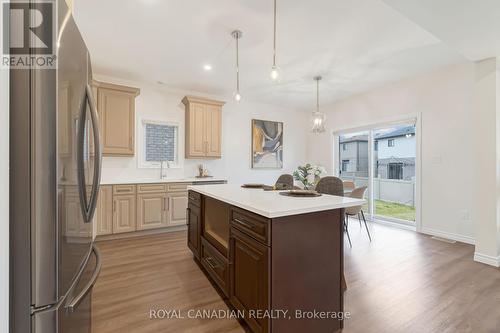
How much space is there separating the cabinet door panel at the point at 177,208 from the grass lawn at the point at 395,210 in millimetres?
4014

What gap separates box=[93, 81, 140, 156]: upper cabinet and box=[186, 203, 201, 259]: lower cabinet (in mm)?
1934

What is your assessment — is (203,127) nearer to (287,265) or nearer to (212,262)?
(212,262)

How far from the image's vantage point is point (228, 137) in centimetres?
522

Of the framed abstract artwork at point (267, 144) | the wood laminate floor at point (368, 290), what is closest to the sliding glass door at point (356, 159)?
the framed abstract artwork at point (267, 144)

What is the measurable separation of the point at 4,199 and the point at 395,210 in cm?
561

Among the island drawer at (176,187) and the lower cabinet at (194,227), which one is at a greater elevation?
the island drawer at (176,187)

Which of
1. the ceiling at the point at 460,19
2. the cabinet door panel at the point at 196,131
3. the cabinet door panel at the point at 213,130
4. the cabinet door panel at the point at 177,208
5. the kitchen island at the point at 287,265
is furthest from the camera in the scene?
the cabinet door panel at the point at 213,130

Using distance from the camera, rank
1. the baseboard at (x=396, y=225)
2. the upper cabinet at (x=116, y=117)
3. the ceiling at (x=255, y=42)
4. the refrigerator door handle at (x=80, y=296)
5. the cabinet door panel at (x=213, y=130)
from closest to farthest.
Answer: the refrigerator door handle at (x=80, y=296) → the ceiling at (x=255, y=42) → the upper cabinet at (x=116, y=117) → the baseboard at (x=396, y=225) → the cabinet door panel at (x=213, y=130)

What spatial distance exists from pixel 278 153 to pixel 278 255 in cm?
465

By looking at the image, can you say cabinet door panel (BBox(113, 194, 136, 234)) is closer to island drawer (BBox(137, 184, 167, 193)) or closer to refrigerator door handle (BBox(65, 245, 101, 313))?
island drawer (BBox(137, 184, 167, 193))

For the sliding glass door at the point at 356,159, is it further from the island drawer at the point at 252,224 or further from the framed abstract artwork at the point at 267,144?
the island drawer at the point at 252,224

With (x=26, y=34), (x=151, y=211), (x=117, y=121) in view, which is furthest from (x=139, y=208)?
(x=26, y=34)

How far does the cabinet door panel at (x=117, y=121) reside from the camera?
374 centimetres

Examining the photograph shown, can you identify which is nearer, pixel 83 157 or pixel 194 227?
pixel 83 157
